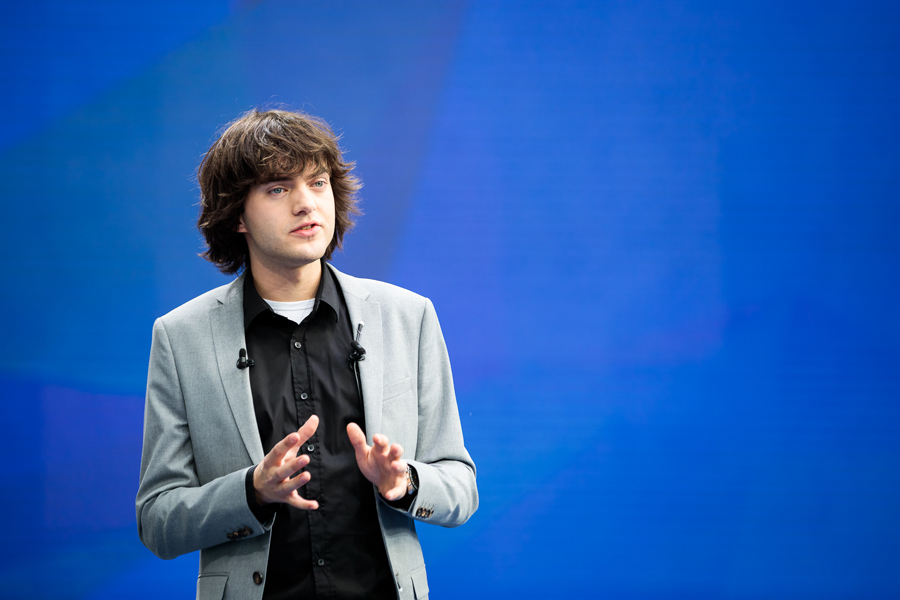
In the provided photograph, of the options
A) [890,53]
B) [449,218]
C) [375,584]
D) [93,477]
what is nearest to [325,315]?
[375,584]

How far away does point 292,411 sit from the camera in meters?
1.86

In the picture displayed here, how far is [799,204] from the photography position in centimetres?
325

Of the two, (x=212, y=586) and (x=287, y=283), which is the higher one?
(x=287, y=283)

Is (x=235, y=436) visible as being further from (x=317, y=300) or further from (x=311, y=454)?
(x=317, y=300)

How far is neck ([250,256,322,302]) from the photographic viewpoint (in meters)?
1.99

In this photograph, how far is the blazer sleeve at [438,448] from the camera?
177 cm

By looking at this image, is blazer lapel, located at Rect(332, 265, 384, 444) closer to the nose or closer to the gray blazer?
the gray blazer

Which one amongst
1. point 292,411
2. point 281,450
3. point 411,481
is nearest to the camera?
point 281,450

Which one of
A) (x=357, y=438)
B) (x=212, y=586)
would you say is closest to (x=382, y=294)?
(x=357, y=438)

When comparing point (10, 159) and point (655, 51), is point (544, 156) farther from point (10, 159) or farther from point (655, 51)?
point (10, 159)

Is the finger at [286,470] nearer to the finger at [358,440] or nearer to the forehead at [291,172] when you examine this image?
the finger at [358,440]

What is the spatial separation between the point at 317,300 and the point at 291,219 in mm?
→ 236

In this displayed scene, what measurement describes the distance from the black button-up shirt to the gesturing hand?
17 cm

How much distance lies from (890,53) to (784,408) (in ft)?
5.71
